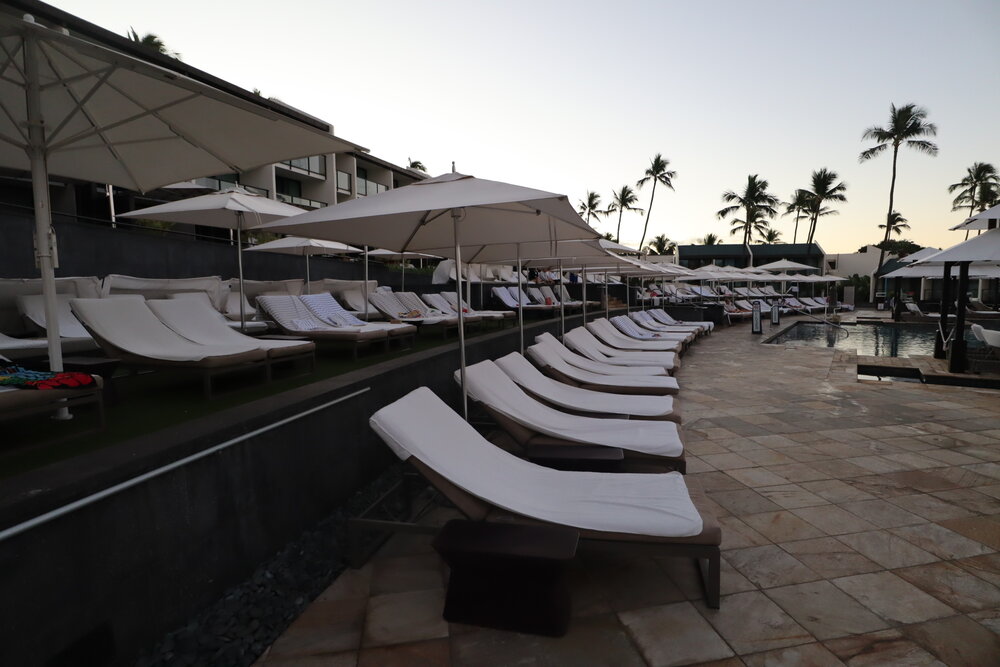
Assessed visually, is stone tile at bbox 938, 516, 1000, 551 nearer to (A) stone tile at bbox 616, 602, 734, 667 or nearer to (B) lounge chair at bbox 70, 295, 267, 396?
(A) stone tile at bbox 616, 602, 734, 667

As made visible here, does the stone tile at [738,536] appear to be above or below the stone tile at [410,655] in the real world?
above

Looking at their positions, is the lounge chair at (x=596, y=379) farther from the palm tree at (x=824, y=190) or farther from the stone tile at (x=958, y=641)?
the palm tree at (x=824, y=190)

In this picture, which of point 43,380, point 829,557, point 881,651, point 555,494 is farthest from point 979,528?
point 43,380

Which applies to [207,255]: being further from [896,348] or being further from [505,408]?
[896,348]

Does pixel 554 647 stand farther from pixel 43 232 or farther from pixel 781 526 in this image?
pixel 43 232

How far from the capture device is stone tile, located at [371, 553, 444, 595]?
2555 millimetres

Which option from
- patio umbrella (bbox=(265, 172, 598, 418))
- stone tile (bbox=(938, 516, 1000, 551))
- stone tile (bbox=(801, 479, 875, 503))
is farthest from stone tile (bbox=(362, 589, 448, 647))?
stone tile (bbox=(938, 516, 1000, 551))

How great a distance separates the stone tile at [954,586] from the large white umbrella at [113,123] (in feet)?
13.0

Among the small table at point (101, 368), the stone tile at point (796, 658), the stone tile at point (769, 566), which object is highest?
the small table at point (101, 368)

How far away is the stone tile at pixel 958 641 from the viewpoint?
1965mm

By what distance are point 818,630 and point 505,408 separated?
6.92 ft

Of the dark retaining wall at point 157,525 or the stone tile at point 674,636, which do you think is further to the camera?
the stone tile at point 674,636

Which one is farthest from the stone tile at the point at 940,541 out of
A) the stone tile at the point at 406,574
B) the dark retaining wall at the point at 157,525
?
the dark retaining wall at the point at 157,525

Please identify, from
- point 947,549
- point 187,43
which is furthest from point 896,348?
Answer: point 187,43
